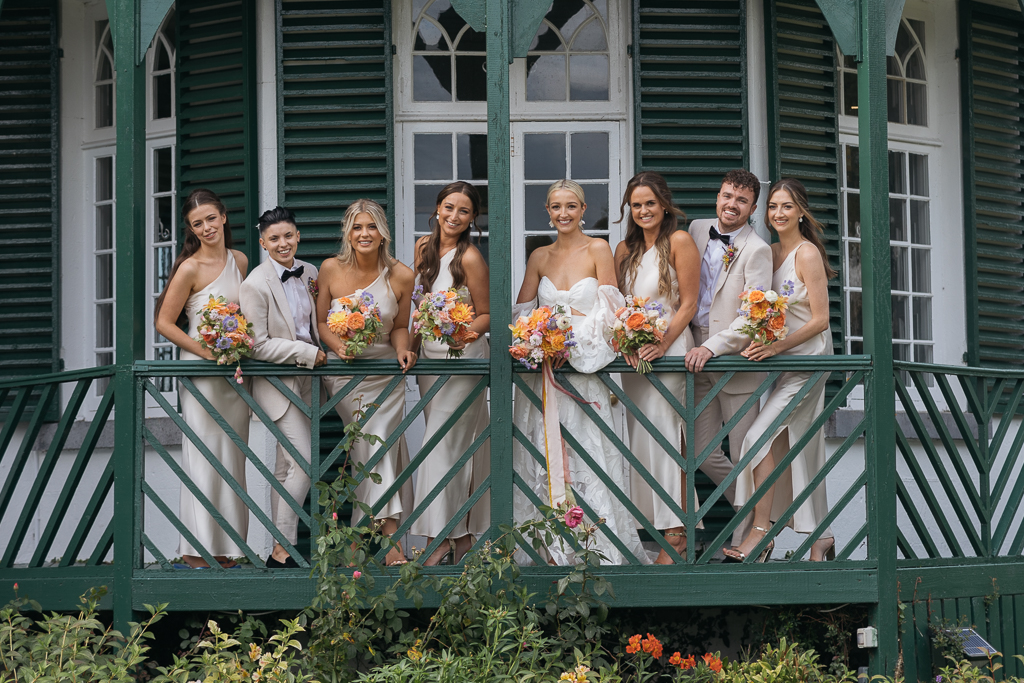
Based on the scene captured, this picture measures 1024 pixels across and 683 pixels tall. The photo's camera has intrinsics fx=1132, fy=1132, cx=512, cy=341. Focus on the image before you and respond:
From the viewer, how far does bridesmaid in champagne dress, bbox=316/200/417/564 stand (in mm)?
6223

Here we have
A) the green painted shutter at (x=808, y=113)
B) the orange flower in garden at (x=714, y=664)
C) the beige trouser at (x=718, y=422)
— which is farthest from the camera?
the green painted shutter at (x=808, y=113)

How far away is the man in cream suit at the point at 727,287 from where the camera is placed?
623 centimetres

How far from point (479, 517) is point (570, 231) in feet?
5.47

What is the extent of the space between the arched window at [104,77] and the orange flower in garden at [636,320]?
4397 mm

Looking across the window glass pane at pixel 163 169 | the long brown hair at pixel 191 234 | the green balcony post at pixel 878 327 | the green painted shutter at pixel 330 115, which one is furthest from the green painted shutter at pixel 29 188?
the green balcony post at pixel 878 327

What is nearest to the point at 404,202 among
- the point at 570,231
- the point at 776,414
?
the point at 570,231

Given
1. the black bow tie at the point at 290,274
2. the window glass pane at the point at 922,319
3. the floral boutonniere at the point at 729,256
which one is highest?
the floral boutonniere at the point at 729,256

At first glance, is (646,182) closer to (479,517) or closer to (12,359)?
(479,517)

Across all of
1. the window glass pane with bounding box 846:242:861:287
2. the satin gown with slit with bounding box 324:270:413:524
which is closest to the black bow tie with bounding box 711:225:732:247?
the satin gown with slit with bounding box 324:270:413:524

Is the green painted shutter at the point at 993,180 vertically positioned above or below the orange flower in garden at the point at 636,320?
above

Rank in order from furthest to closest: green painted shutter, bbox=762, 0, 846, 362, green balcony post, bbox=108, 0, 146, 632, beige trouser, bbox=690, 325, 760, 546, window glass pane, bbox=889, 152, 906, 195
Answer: window glass pane, bbox=889, 152, 906, 195 → green painted shutter, bbox=762, 0, 846, 362 → beige trouser, bbox=690, 325, 760, 546 → green balcony post, bbox=108, 0, 146, 632

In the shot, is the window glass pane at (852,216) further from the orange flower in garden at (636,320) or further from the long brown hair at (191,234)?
the long brown hair at (191,234)

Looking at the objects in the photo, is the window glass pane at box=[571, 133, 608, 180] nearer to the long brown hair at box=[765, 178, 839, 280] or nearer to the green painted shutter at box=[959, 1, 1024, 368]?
the long brown hair at box=[765, 178, 839, 280]

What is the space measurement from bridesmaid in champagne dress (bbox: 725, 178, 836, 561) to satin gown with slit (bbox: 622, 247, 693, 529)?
1.21ft
